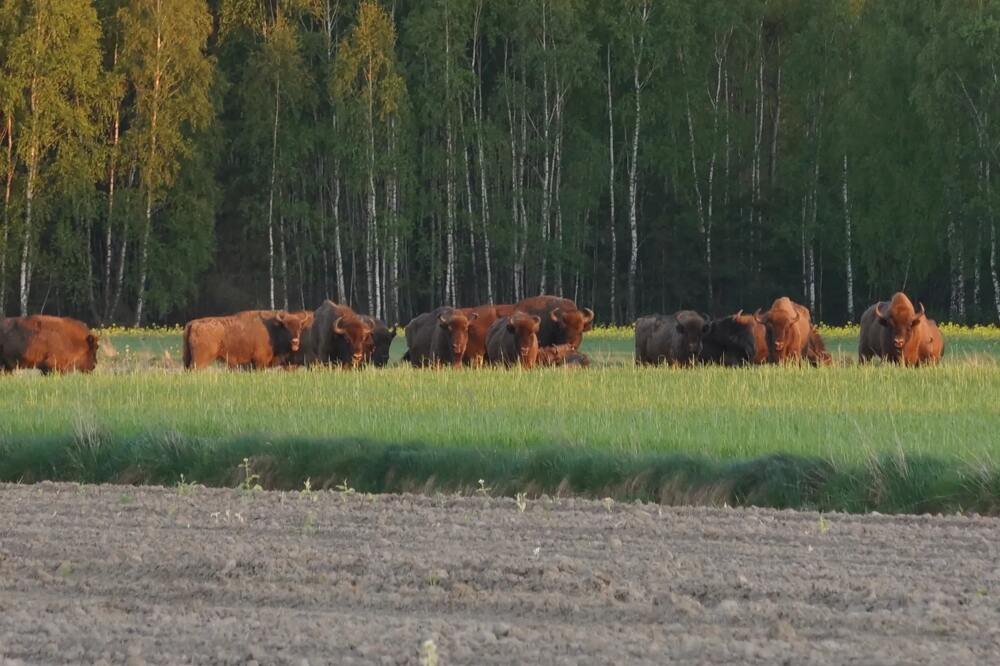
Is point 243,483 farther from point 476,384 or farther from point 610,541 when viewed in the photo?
point 476,384

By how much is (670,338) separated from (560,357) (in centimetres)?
234

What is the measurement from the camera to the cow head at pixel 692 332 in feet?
97.0

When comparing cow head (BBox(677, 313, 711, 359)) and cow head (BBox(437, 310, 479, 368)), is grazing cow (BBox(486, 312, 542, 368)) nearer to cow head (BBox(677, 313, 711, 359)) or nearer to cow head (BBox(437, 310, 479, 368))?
cow head (BBox(437, 310, 479, 368))

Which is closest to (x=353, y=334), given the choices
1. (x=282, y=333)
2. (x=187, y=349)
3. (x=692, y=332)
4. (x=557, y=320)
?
(x=282, y=333)

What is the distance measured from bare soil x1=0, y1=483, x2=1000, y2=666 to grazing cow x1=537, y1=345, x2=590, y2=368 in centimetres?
1660

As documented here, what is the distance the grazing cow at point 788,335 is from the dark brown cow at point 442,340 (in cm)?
528

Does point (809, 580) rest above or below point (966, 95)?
below

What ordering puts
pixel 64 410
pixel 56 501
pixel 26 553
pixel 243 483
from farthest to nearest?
1. pixel 64 410
2. pixel 243 483
3. pixel 56 501
4. pixel 26 553

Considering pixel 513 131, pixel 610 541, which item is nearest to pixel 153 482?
pixel 610 541

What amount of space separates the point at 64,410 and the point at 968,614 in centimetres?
1289

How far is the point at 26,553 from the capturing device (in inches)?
385

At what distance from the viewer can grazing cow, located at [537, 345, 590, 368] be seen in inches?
1120

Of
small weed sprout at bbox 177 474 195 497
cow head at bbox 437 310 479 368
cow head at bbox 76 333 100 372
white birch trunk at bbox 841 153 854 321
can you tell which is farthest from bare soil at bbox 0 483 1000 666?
white birch trunk at bbox 841 153 854 321

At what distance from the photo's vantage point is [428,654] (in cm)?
663
